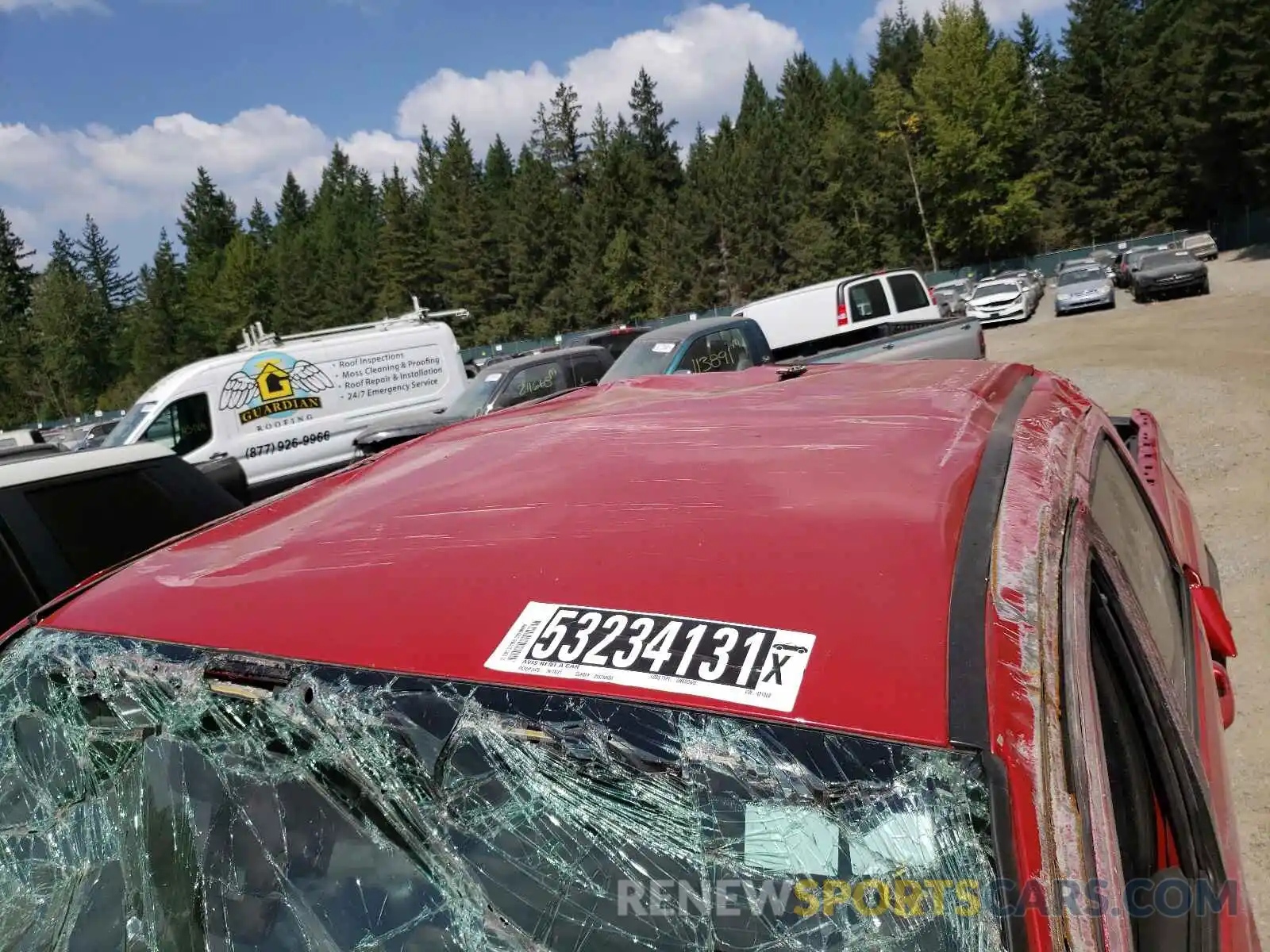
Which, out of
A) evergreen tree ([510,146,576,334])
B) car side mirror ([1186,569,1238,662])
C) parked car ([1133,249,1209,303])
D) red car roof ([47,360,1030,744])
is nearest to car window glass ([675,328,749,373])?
car side mirror ([1186,569,1238,662])

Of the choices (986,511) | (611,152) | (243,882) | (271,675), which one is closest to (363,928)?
(243,882)

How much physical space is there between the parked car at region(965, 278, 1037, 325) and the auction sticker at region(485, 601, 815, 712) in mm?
29766

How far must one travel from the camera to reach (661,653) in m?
1.21

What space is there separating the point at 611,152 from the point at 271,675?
76494 mm

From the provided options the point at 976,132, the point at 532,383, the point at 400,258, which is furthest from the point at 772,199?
the point at 532,383

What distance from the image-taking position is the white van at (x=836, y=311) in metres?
14.3

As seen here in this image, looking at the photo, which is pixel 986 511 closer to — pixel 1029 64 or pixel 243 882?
pixel 243 882

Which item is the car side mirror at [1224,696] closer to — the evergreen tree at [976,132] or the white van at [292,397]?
the white van at [292,397]

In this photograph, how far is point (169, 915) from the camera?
5.14 ft

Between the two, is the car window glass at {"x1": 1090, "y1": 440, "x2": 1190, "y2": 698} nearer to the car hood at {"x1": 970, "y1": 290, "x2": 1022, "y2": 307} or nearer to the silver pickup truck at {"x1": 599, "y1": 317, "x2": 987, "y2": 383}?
the silver pickup truck at {"x1": 599, "y1": 317, "x2": 987, "y2": 383}

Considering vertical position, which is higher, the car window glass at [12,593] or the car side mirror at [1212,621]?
the car window glass at [12,593]

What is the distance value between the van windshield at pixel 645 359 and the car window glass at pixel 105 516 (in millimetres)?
6469

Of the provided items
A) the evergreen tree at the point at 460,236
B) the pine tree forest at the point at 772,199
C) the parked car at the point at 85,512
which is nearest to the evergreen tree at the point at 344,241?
the pine tree forest at the point at 772,199

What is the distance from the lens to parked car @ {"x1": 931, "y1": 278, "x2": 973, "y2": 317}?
34219 mm
